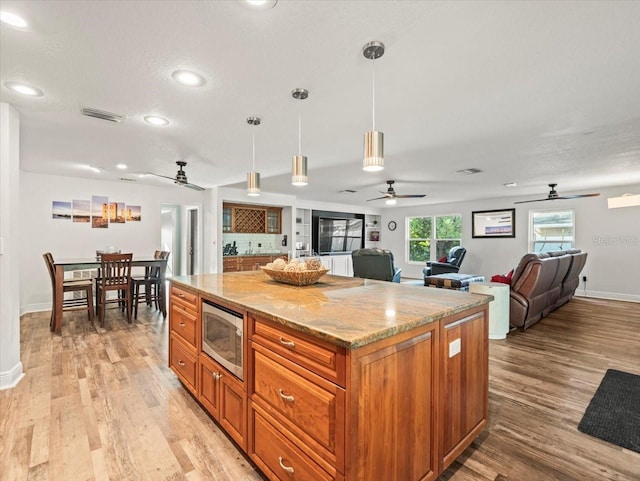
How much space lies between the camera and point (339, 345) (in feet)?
3.76

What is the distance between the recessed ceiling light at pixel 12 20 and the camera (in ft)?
5.04

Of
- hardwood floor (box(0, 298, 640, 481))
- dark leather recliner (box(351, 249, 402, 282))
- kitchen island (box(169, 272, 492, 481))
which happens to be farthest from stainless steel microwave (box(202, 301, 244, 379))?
dark leather recliner (box(351, 249, 402, 282))

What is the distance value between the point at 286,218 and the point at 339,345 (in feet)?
23.3

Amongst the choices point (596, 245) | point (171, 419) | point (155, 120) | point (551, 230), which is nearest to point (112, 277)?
point (155, 120)

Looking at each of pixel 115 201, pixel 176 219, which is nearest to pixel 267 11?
pixel 115 201

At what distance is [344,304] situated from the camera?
67.4 inches

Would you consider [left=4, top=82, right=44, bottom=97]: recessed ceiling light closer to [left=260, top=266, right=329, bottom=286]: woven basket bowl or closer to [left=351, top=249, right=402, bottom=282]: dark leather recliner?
[left=260, top=266, right=329, bottom=286]: woven basket bowl

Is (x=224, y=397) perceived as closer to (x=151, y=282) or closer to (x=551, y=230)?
(x=151, y=282)

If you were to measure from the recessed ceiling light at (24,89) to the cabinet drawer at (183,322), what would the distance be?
1938 mm

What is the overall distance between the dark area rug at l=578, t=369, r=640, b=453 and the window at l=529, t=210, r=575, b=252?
17.0 feet

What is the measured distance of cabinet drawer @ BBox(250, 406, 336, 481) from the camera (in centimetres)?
130

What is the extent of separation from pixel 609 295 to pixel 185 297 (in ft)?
27.1

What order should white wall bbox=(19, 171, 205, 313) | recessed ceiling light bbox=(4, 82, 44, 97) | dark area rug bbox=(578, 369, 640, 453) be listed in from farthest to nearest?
white wall bbox=(19, 171, 205, 313) < recessed ceiling light bbox=(4, 82, 44, 97) < dark area rug bbox=(578, 369, 640, 453)

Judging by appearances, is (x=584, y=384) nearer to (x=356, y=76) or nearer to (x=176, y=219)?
(x=356, y=76)
